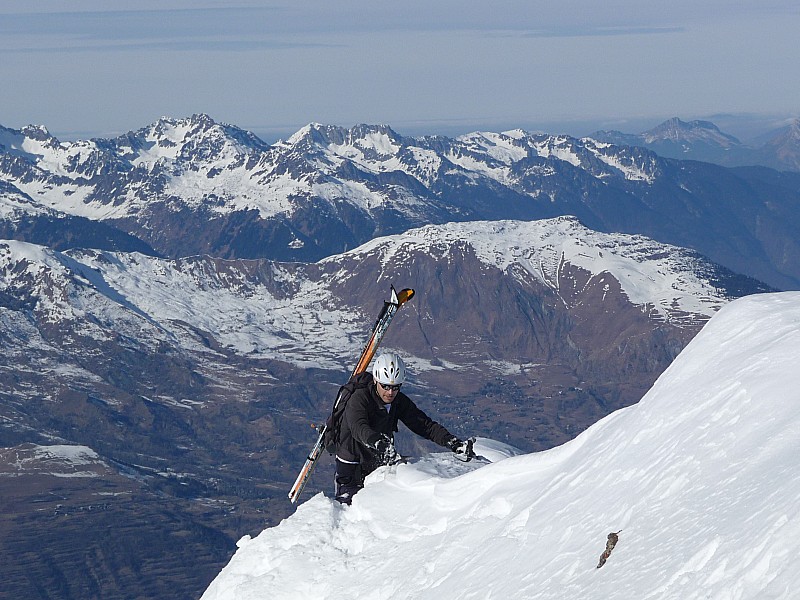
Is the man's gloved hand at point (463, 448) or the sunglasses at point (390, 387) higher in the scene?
the sunglasses at point (390, 387)

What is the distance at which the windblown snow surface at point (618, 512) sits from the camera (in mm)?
13516

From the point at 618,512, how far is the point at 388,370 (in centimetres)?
735

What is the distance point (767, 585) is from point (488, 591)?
6.35 meters

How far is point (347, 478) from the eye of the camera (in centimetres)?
2486

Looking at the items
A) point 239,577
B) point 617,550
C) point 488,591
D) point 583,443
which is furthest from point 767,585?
point 239,577

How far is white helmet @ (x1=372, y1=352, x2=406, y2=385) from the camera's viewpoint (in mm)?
23203

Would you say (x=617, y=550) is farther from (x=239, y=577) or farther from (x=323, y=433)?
(x=323, y=433)

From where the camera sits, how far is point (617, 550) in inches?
608

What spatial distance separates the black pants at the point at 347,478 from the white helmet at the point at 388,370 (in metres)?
2.40

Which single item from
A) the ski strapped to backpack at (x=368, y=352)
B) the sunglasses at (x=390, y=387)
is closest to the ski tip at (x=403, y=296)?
the ski strapped to backpack at (x=368, y=352)

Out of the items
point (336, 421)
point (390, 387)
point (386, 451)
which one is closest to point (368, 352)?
point (336, 421)

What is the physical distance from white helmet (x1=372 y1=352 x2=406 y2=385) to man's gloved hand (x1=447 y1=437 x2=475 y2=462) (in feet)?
7.23

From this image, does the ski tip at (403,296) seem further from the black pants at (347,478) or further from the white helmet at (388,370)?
the white helmet at (388,370)

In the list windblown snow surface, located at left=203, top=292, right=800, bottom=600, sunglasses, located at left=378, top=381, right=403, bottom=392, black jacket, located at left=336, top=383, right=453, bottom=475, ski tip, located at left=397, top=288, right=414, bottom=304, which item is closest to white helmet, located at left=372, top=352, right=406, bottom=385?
sunglasses, located at left=378, top=381, right=403, bottom=392
